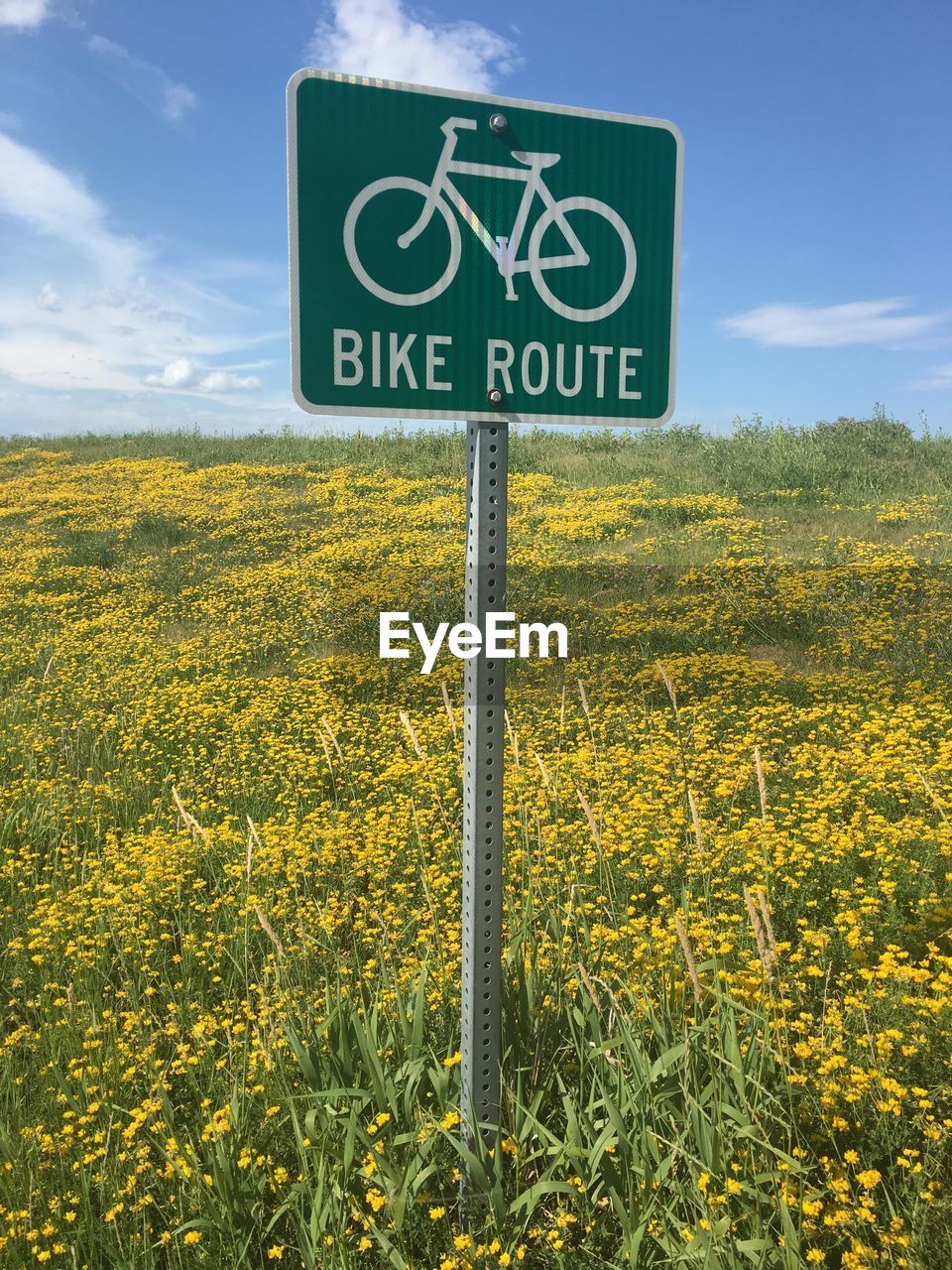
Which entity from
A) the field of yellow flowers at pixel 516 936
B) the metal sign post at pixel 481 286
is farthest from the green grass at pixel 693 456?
the metal sign post at pixel 481 286

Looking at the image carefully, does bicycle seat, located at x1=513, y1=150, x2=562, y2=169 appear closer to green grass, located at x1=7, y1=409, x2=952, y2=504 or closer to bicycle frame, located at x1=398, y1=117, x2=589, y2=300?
bicycle frame, located at x1=398, y1=117, x2=589, y2=300

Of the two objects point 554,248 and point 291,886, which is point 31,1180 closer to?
point 291,886

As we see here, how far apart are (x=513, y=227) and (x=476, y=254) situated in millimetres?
114

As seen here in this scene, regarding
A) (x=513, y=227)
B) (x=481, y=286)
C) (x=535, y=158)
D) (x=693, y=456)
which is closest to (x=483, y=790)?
(x=481, y=286)

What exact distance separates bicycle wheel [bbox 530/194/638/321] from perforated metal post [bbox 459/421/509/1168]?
1.06ft

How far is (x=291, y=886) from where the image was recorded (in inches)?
175

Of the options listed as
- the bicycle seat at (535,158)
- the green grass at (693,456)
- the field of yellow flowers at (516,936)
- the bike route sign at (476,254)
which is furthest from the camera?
the green grass at (693,456)

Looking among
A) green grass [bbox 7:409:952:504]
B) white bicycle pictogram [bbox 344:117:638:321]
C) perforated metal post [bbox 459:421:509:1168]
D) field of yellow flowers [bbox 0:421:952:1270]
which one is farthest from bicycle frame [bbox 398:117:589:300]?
green grass [bbox 7:409:952:504]

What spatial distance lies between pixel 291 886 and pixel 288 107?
140 inches

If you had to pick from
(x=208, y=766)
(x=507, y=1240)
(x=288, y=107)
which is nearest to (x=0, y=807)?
(x=208, y=766)

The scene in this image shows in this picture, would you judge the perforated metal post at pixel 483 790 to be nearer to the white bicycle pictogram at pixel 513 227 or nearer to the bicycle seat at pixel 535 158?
the white bicycle pictogram at pixel 513 227

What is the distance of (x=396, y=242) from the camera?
6.47 feet

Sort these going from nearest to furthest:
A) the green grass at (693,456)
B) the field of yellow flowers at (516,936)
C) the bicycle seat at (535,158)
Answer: the bicycle seat at (535,158) < the field of yellow flowers at (516,936) < the green grass at (693,456)

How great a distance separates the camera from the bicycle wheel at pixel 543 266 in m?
2.06
